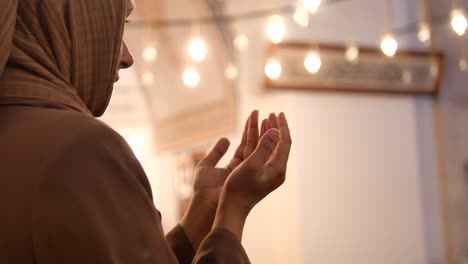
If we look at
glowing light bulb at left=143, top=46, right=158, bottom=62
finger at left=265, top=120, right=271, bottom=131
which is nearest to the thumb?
finger at left=265, top=120, right=271, bottom=131

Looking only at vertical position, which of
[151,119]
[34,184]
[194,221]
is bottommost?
[194,221]

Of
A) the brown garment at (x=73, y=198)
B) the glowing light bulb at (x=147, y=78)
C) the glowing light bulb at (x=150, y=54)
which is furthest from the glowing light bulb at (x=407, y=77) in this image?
the brown garment at (x=73, y=198)

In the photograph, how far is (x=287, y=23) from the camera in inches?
249

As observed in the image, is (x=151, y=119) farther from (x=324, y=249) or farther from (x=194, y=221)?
(x=194, y=221)

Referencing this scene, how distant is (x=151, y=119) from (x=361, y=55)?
14.9 ft

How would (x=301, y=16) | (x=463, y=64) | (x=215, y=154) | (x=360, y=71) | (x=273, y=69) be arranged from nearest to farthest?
(x=215, y=154) < (x=273, y=69) < (x=301, y=16) < (x=360, y=71) < (x=463, y=64)

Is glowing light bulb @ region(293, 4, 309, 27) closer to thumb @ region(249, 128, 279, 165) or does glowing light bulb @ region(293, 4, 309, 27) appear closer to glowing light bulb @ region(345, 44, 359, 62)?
glowing light bulb @ region(345, 44, 359, 62)

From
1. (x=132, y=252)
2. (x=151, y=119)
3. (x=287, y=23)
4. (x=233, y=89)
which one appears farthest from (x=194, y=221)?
(x=151, y=119)

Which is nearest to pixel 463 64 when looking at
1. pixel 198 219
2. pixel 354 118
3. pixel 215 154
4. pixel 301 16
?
pixel 354 118

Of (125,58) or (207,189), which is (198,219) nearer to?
(207,189)

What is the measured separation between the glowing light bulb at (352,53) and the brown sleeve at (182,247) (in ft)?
16.9

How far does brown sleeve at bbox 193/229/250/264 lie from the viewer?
1.02 m

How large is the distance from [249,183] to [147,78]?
8.81m

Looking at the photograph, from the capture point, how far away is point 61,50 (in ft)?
3.26
